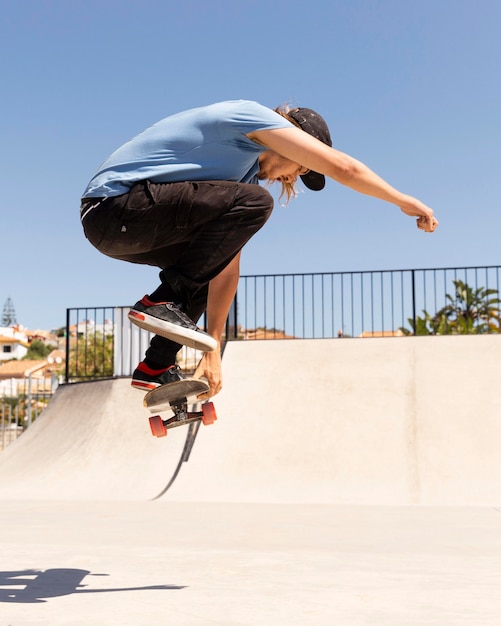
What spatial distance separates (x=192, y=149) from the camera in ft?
10.5

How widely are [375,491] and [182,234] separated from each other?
8.14 metres

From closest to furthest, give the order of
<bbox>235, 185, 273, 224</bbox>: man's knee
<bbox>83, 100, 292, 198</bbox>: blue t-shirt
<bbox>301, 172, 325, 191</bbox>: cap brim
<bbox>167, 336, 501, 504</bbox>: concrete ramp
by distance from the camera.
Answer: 1. <bbox>83, 100, 292, 198</bbox>: blue t-shirt
2. <bbox>235, 185, 273, 224</bbox>: man's knee
3. <bbox>301, 172, 325, 191</bbox>: cap brim
4. <bbox>167, 336, 501, 504</bbox>: concrete ramp


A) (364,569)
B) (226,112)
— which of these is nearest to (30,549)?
(364,569)

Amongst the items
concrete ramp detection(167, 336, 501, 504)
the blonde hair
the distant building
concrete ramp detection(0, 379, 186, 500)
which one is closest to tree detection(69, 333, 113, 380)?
concrete ramp detection(0, 379, 186, 500)

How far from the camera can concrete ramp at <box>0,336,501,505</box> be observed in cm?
1077

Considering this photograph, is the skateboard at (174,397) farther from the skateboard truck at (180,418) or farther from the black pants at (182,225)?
the black pants at (182,225)

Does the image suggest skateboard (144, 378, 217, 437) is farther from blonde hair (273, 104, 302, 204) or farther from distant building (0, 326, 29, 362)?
distant building (0, 326, 29, 362)

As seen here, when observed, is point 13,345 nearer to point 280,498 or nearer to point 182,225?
point 280,498

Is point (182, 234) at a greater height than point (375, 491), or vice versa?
point (182, 234)

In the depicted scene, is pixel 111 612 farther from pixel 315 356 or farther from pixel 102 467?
pixel 315 356

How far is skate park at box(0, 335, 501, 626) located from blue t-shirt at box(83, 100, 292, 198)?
6.02 feet

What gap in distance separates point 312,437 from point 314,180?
333 inches

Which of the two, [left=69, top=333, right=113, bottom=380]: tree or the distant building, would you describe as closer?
[left=69, top=333, right=113, bottom=380]: tree

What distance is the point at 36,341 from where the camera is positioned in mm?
126500
